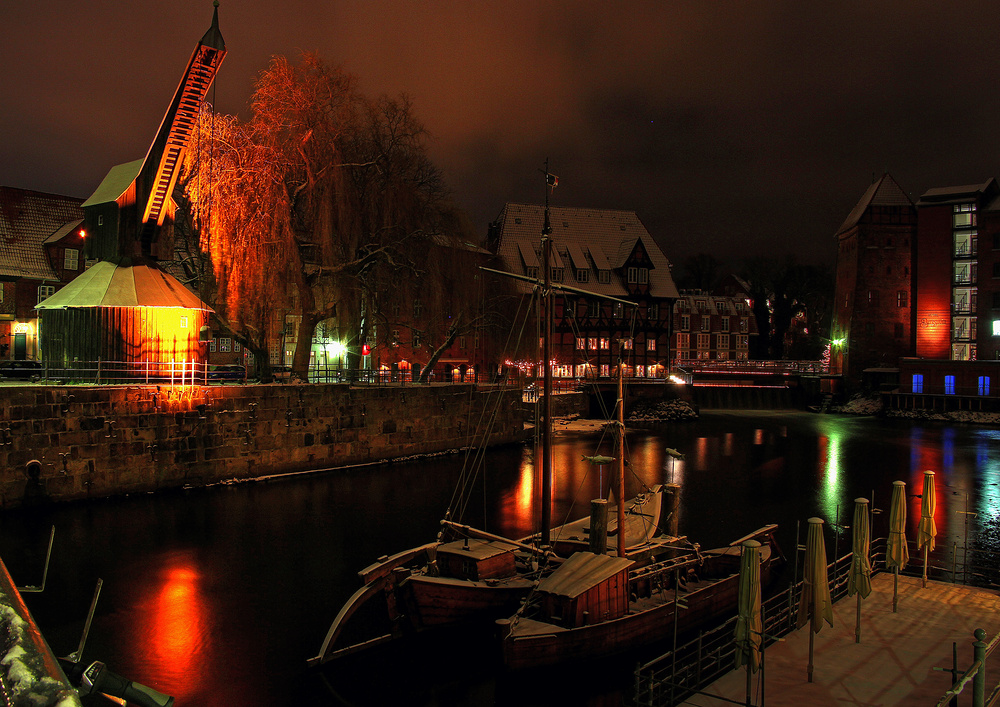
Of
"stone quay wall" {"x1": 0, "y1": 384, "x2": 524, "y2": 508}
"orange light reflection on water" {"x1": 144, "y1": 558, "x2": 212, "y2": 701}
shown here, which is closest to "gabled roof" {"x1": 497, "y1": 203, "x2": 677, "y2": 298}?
"stone quay wall" {"x1": 0, "y1": 384, "x2": 524, "y2": 508}

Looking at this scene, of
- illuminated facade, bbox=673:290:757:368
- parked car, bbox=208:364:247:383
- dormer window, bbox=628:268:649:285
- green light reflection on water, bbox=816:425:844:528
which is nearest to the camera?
green light reflection on water, bbox=816:425:844:528

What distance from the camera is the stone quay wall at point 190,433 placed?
18984mm

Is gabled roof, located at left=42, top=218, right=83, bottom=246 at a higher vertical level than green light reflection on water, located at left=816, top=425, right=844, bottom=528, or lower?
higher

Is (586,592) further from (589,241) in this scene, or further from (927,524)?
(589,241)

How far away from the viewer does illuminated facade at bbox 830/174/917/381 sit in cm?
6003

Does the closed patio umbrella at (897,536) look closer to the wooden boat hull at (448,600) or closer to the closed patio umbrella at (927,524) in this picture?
the closed patio umbrella at (927,524)

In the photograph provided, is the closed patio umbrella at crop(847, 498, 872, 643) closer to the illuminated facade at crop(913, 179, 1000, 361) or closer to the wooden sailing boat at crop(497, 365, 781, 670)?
the wooden sailing boat at crop(497, 365, 781, 670)

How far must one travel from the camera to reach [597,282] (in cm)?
5609

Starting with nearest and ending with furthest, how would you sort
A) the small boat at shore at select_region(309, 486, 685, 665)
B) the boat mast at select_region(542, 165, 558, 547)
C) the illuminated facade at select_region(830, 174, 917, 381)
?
the small boat at shore at select_region(309, 486, 685, 665), the boat mast at select_region(542, 165, 558, 547), the illuminated facade at select_region(830, 174, 917, 381)

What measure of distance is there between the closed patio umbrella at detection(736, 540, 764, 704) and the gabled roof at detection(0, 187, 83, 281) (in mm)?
37348

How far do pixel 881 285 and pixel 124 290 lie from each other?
5898 centimetres

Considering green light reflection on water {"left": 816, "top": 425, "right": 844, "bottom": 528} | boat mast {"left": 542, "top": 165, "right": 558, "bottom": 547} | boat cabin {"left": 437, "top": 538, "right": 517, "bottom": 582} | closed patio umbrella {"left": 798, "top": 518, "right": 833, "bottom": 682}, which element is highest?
boat mast {"left": 542, "top": 165, "right": 558, "bottom": 547}

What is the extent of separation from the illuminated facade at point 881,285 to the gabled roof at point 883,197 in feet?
0.25

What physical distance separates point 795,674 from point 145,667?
945 centimetres
